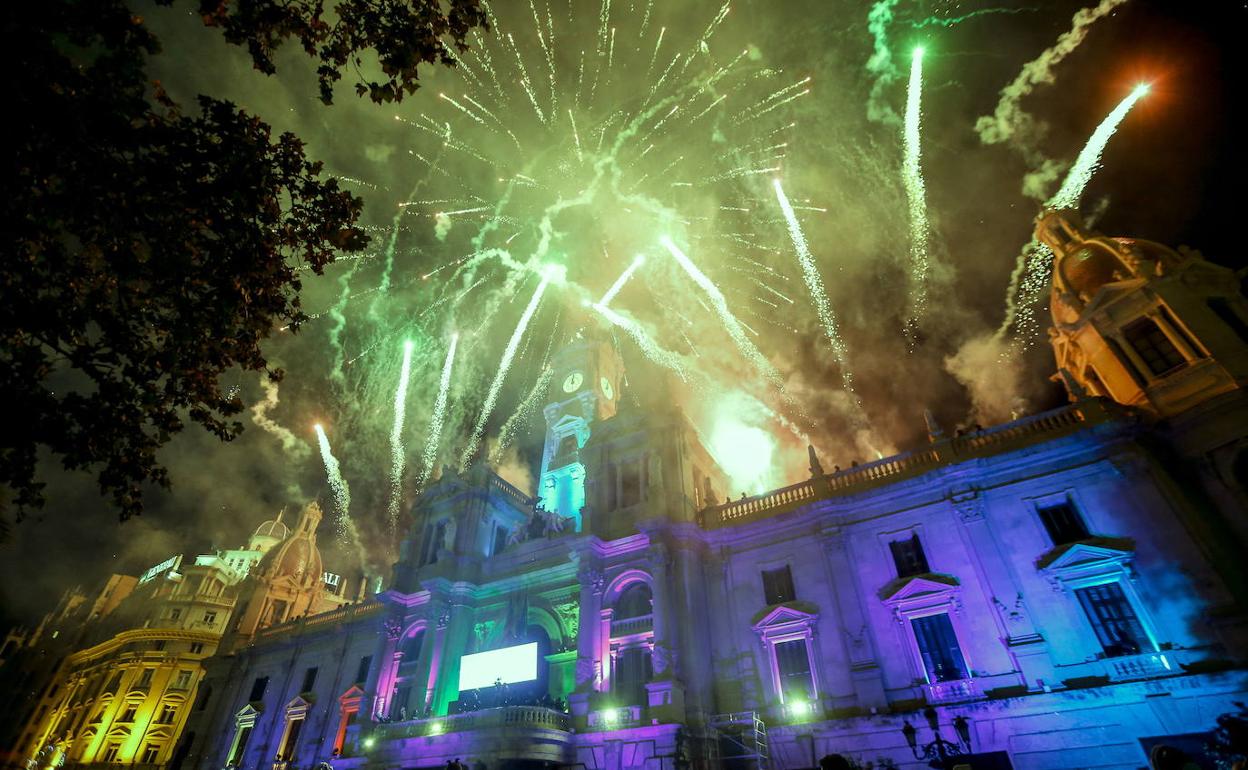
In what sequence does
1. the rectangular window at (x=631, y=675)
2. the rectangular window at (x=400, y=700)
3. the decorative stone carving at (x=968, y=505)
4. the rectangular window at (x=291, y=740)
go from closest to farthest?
the decorative stone carving at (x=968, y=505)
the rectangular window at (x=631, y=675)
the rectangular window at (x=400, y=700)
the rectangular window at (x=291, y=740)

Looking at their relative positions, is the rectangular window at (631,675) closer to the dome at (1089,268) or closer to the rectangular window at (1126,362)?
the rectangular window at (1126,362)

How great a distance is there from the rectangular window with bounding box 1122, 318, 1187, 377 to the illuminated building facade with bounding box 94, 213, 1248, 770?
8 centimetres

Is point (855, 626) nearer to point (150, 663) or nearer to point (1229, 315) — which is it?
point (1229, 315)

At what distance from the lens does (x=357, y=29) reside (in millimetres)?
8242

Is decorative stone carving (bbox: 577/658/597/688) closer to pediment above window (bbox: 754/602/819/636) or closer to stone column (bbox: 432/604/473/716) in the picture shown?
pediment above window (bbox: 754/602/819/636)

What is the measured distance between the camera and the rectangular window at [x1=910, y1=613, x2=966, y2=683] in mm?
18594

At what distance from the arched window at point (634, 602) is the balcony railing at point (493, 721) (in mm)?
4784

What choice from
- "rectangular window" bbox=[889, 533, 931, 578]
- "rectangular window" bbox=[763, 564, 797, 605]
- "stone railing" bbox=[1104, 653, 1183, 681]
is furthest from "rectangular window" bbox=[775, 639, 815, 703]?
"stone railing" bbox=[1104, 653, 1183, 681]

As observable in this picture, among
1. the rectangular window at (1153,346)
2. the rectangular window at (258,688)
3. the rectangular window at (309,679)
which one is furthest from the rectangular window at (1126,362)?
the rectangular window at (258,688)

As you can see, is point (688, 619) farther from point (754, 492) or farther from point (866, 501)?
point (754, 492)

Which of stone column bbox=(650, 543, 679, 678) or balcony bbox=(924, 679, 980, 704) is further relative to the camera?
stone column bbox=(650, 543, 679, 678)

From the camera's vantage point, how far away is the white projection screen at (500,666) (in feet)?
78.6

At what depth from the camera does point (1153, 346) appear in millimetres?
21453

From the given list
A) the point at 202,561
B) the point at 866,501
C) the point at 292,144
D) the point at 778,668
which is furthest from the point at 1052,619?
the point at 202,561
